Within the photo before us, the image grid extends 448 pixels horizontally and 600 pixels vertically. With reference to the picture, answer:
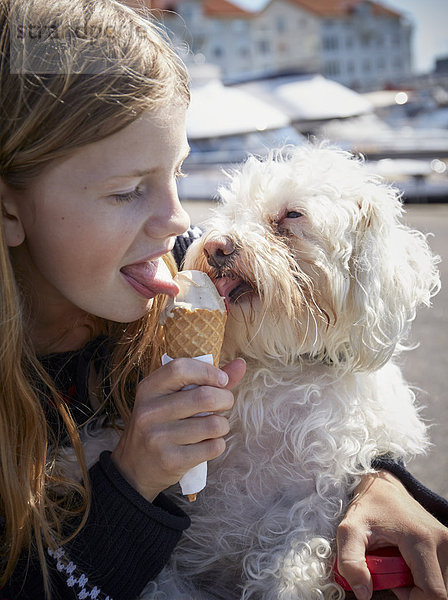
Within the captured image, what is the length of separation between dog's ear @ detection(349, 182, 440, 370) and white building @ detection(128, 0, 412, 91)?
2765 inches

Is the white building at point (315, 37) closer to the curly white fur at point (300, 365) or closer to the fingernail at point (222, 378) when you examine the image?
the curly white fur at point (300, 365)

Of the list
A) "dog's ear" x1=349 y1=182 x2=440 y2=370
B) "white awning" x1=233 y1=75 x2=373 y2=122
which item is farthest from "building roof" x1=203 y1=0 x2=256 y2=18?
"dog's ear" x1=349 y1=182 x2=440 y2=370

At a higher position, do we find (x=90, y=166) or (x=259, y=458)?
(x=90, y=166)

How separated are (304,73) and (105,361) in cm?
2034

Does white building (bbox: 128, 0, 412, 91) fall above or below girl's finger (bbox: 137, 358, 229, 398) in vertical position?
below

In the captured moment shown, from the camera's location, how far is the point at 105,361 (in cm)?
181

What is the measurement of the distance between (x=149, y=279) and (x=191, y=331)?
0.58 ft

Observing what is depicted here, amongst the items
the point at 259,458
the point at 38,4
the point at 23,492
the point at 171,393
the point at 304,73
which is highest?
the point at 38,4

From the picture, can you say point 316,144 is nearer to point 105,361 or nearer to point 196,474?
point 105,361

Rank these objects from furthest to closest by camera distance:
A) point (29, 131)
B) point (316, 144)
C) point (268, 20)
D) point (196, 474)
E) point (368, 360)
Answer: point (268, 20) < point (316, 144) < point (368, 360) < point (196, 474) < point (29, 131)

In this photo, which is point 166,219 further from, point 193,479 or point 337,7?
point 337,7

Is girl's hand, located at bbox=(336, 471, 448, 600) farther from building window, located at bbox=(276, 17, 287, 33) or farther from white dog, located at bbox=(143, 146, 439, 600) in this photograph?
building window, located at bbox=(276, 17, 287, 33)

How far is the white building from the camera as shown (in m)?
68.8

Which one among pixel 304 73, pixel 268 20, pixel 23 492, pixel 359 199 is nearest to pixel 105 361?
pixel 23 492
